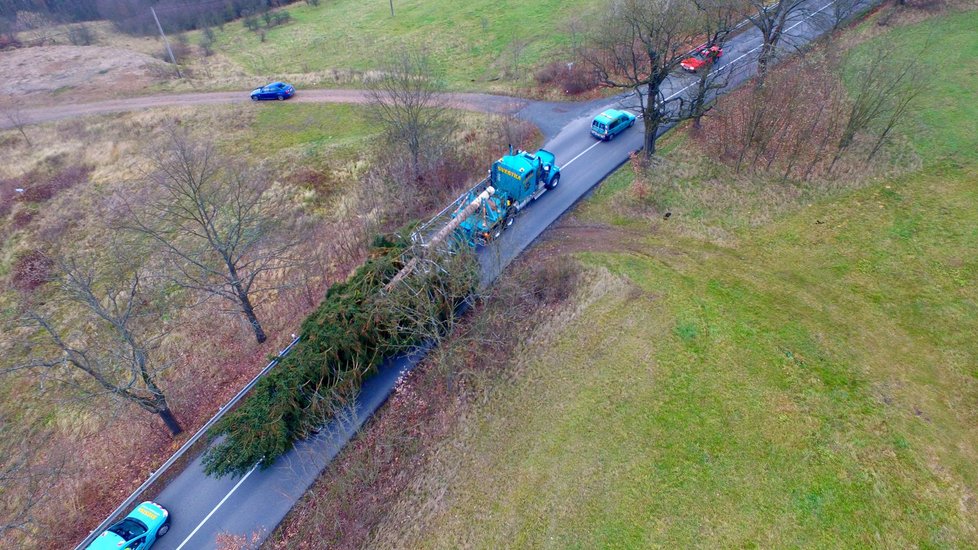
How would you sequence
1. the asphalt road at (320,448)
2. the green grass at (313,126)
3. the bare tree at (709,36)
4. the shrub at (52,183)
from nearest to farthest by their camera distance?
the asphalt road at (320,448) → the bare tree at (709,36) → the shrub at (52,183) → the green grass at (313,126)

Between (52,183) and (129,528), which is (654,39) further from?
(52,183)

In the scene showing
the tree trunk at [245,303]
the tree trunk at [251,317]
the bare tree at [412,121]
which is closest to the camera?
the tree trunk at [245,303]

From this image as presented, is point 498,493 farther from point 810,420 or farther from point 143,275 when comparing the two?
point 143,275

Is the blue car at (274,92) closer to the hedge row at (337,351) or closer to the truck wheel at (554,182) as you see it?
the truck wheel at (554,182)

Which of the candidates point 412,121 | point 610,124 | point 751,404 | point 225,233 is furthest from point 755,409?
point 225,233

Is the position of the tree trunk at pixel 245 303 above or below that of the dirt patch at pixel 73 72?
below

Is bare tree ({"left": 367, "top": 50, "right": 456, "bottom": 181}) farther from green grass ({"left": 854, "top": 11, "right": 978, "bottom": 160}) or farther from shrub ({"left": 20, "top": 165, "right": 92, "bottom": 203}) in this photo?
green grass ({"left": 854, "top": 11, "right": 978, "bottom": 160})

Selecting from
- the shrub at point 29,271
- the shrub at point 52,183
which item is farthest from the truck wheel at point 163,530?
the shrub at point 52,183

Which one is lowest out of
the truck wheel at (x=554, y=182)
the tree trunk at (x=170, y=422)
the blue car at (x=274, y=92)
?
the tree trunk at (x=170, y=422)
